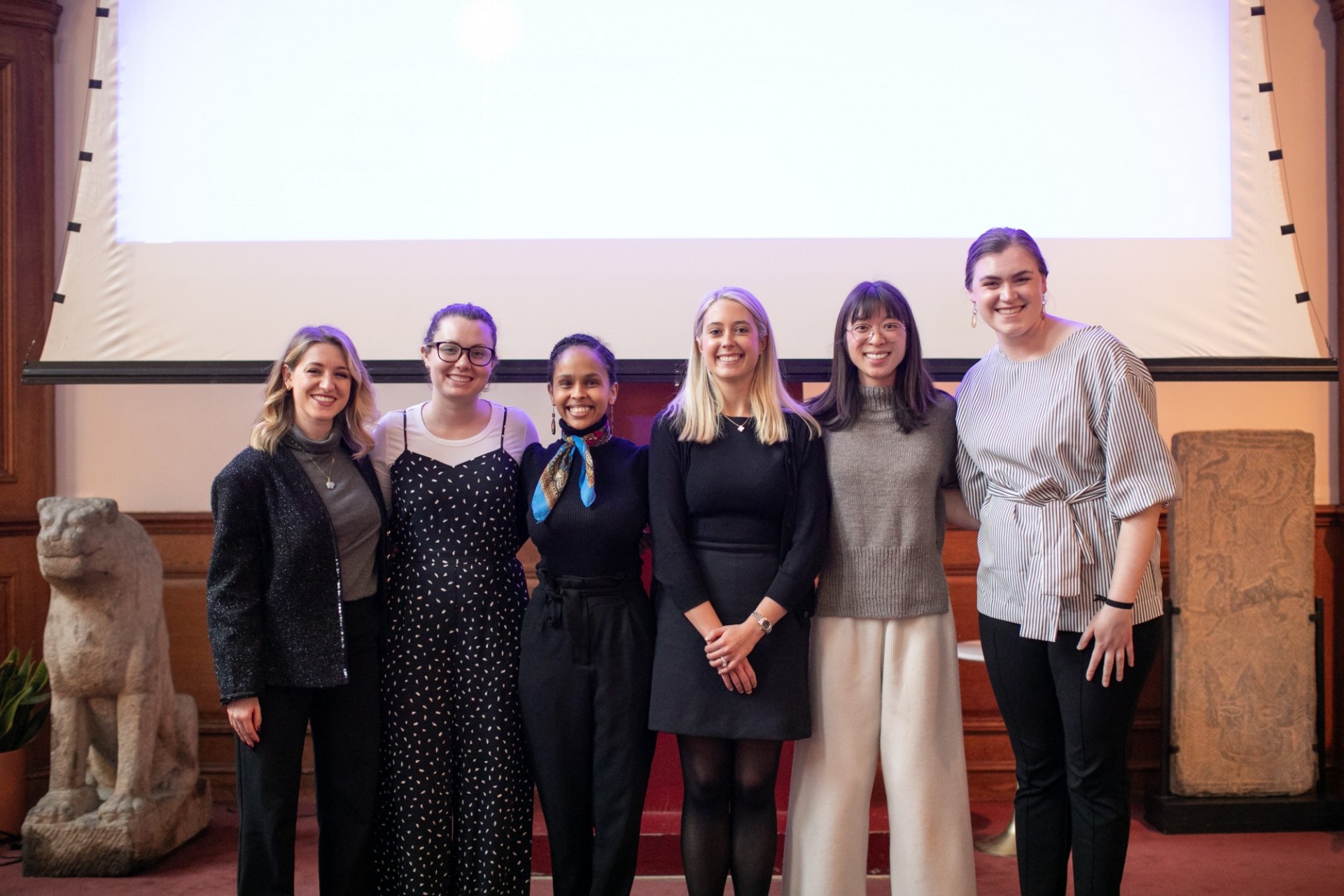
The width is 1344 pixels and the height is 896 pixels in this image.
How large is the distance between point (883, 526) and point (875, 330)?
40cm

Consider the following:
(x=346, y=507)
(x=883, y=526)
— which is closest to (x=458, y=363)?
(x=346, y=507)

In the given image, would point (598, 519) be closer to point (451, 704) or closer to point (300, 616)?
point (451, 704)

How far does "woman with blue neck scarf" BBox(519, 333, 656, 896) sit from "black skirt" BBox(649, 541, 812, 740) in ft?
0.27

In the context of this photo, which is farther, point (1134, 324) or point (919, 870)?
point (1134, 324)

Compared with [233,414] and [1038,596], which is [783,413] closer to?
[1038,596]

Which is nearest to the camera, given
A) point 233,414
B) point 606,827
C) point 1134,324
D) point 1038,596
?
point 1038,596

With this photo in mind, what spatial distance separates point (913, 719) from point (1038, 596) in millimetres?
352

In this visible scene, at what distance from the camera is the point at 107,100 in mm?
2725

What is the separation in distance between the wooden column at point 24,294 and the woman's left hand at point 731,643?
2586 millimetres

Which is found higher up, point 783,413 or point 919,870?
point 783,413

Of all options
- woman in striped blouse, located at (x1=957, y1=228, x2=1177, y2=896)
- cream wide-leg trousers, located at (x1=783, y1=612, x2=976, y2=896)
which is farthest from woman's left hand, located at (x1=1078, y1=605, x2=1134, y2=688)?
cream wide-leg trousers, located at (x1=783, y1=612, x2=976, y2=896)

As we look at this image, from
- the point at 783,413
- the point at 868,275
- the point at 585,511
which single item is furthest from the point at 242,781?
the point at 868,275

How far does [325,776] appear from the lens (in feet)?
6.17

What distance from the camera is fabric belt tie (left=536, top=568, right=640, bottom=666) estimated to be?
1.86 m
